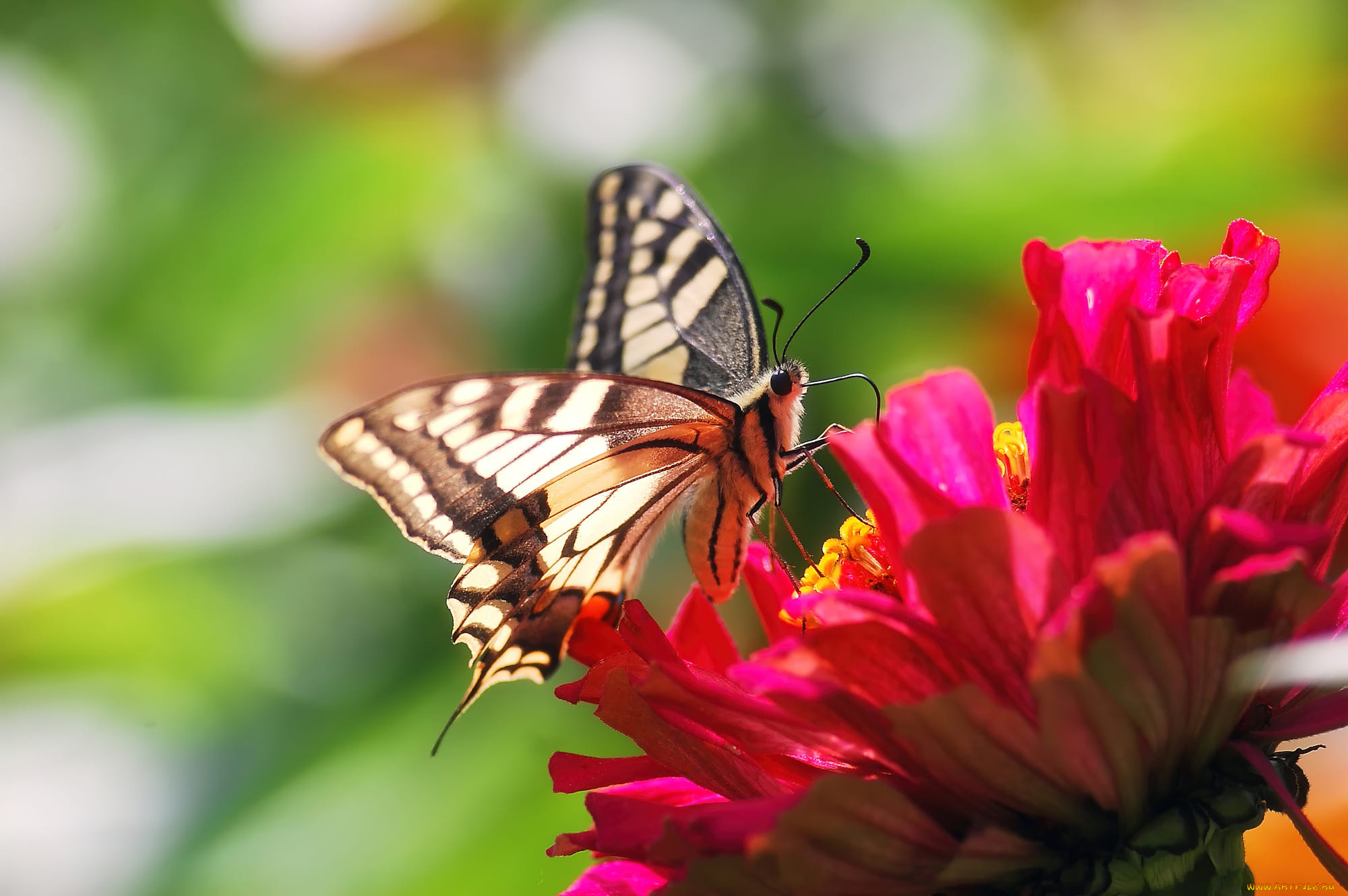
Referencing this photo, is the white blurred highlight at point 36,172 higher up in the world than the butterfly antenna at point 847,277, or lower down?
higher up

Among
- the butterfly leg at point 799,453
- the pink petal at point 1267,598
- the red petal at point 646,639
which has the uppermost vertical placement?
the red petal at point 646,639

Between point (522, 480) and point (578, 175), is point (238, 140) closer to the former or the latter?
point (578, 175)

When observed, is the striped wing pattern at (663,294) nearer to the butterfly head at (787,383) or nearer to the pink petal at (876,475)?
the butterfly head at (787,383)

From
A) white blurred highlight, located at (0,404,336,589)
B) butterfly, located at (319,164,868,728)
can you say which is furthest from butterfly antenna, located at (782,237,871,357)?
white blurred highlight, located at (0,404,336,589)

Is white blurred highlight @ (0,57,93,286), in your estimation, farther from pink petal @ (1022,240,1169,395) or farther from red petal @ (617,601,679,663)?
pink petal @ (1022,240,1169,395)

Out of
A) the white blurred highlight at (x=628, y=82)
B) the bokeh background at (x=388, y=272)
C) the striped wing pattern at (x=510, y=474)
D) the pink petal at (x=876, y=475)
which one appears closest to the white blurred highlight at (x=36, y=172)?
the bokeh background at (x=388, y=272)

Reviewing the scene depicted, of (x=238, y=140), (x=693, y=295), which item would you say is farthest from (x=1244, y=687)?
(x=238, y=140)
